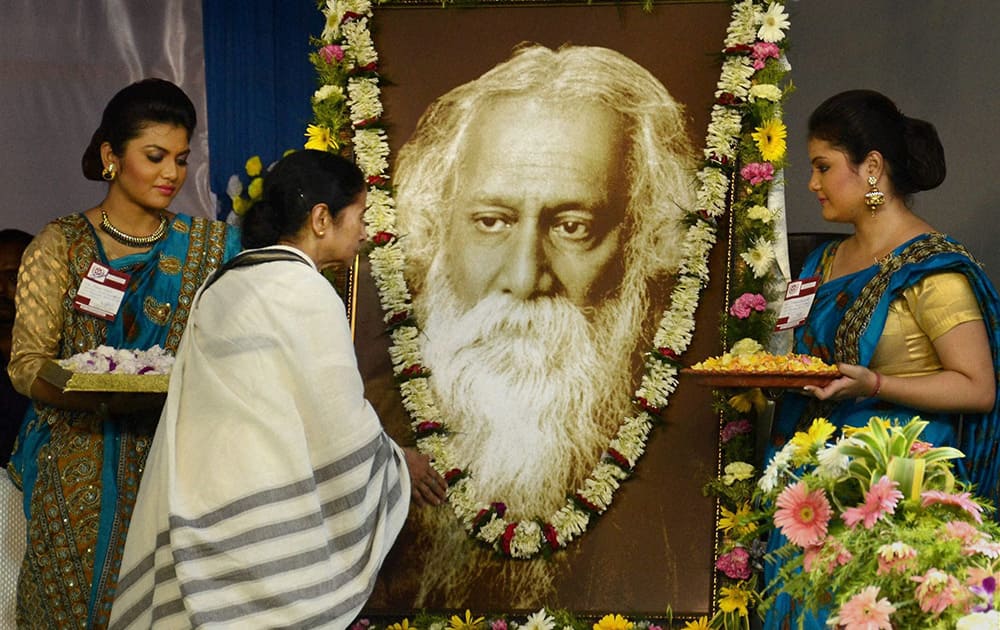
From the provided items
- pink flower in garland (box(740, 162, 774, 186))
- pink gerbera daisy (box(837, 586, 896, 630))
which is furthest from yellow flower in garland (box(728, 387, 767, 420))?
pink gerbera daisy (box(837, 586, 896, 630))

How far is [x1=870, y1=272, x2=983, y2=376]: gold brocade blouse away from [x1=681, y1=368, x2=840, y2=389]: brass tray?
28 cm

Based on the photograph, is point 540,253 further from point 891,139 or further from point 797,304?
point 891,139

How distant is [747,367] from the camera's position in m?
3.94

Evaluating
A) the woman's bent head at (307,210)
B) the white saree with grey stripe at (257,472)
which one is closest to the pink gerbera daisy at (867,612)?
the white saree with grey stripe at (257,472)

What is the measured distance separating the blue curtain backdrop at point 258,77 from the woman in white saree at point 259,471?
2473 millimetres

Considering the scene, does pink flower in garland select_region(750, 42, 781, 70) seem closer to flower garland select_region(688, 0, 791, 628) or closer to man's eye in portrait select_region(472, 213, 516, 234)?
flower garland select_region(688, 0, 791, 628)

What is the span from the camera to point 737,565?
4465 millimetres

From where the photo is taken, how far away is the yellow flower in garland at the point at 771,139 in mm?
4566

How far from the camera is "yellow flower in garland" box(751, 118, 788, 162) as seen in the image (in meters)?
4.57

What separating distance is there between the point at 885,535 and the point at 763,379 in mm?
1235

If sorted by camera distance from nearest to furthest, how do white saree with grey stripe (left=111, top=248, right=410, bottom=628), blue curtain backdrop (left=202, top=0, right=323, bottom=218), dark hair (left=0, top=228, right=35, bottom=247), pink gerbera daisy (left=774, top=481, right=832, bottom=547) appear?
pink gerbera daisy (left=774, top=481, right=832, bottom=547), white saree with grey stripe (left=111, top=248, right=410, bottom=628), dark hair (left=0, top=228, right=35, bottom=247), blue curtain backdrop (left=202, top=0, right=323, bottom=218)

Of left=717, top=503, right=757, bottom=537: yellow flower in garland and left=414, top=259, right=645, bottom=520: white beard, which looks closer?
left=717, top=503, right=757, bottom=537: yellow flower in garland

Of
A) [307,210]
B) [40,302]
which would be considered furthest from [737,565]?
[40,302]

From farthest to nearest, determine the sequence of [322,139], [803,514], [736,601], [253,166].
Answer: [253,166], [322,139], [736,601], [803,514]
